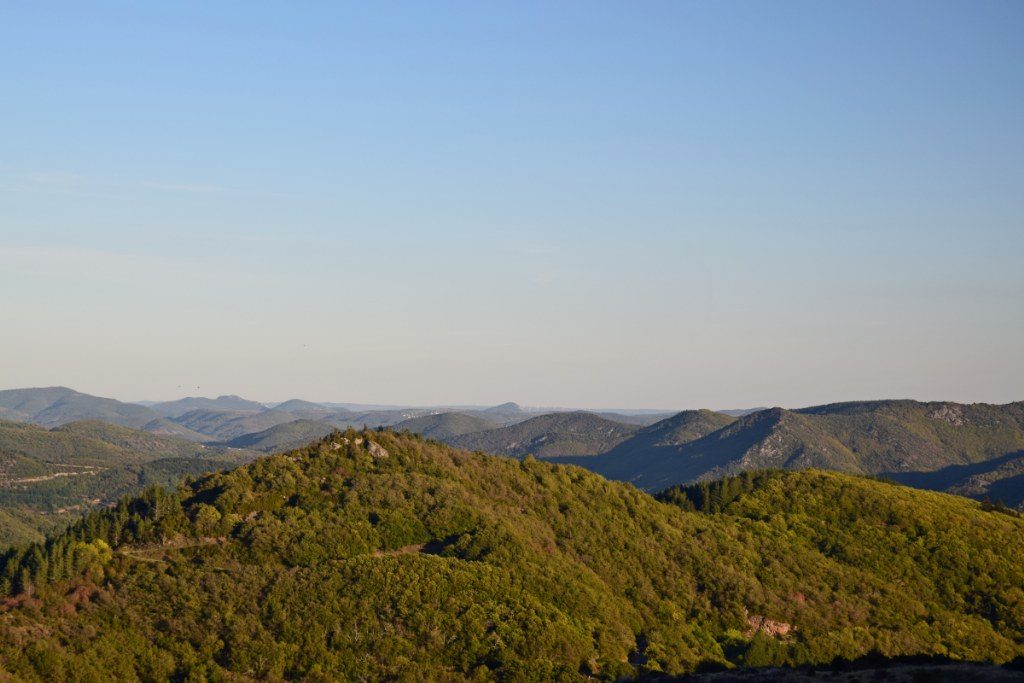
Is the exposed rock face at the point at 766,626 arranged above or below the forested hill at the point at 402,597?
below

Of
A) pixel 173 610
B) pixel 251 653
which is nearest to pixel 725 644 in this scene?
pixel 251 653

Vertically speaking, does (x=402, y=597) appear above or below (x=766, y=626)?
above

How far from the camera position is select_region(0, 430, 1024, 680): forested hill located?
135500mm

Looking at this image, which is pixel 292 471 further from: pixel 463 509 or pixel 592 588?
pixel 592 588

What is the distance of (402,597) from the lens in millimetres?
151500

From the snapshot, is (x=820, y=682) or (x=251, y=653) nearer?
(x=820, y=682)

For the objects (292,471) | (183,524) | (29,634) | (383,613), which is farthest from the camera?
(292,471)

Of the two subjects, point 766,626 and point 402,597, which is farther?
point 766,626

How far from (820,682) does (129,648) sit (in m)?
91.6

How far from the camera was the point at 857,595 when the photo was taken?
634 feet

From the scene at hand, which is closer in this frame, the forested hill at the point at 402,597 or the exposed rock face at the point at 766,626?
the forested hill at the point at 402,597

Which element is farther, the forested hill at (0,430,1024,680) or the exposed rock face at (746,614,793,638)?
the exposed rock face at (746,614,793,638)

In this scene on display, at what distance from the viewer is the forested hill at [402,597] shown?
445ft

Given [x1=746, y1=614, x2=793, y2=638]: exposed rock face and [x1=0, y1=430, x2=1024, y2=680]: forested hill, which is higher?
[x1=0, y1=430, x2=1024, y2=680]: forested hill
